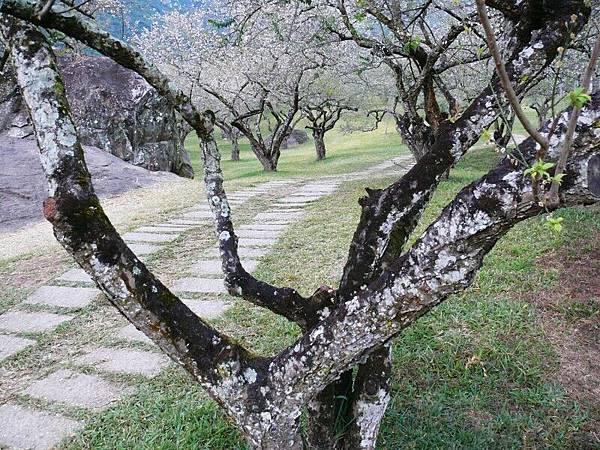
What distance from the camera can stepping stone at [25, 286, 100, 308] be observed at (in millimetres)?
4562

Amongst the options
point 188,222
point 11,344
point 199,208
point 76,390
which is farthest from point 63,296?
point 199,208

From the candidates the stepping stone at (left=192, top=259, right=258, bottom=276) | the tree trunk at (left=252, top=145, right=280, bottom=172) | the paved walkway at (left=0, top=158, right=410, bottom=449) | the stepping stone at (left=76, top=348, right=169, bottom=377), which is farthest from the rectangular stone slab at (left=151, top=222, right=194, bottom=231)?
the tree trunk at (left=252, top=145, right=280, bottom=172)

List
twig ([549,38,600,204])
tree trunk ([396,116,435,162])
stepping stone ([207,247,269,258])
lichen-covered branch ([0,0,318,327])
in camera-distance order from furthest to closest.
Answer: tree trunk ([396,116,435,162]), stepping stone ([207,247,269,258]), lichen-covered branch ([0,0,318,327]), twig ([549,38,600,204])

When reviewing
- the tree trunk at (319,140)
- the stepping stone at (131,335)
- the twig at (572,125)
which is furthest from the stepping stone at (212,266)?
the tree trunk at (319,140)

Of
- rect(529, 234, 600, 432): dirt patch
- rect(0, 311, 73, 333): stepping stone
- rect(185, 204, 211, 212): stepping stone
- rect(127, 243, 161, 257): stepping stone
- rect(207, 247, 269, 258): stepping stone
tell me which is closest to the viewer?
rect(529, 234, 600, 432): dirt patch

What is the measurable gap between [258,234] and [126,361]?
124 inches

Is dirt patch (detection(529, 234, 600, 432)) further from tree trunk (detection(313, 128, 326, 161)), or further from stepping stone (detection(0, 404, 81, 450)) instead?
tree trunk (detection(313, 128, 326, 161))

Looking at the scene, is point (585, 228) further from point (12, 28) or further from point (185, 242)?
point (12, 28)

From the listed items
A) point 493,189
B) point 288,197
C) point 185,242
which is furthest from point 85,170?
point 288,197

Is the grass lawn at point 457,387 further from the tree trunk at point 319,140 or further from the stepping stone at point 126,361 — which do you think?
the tree trunk at point 319,140

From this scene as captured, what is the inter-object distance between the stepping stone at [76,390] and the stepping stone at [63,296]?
4.00ft

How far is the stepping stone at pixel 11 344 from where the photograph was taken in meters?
3.72

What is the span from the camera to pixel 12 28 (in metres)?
1.83

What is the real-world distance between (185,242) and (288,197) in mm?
3227
